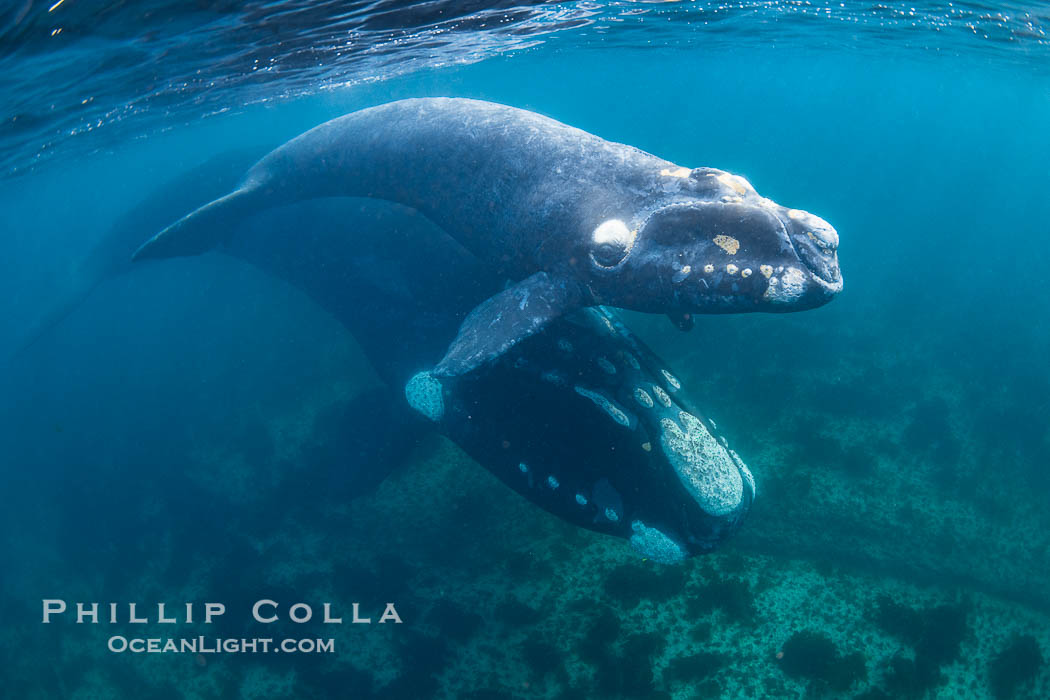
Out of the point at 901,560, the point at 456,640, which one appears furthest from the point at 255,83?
the point at 901,560

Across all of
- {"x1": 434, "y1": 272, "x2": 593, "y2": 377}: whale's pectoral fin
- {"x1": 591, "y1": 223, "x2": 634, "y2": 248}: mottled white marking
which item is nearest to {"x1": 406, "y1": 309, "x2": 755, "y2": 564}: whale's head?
{"x1": 434, "y1": 272, "x2": 593, "y2": 377}: whale's pectoral fin

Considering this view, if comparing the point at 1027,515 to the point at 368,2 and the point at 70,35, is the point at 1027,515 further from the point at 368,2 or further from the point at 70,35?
the point at 70,35

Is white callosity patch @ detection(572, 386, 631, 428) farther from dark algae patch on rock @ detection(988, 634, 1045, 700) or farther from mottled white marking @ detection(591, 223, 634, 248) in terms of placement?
dark algae patch on rock @ detection(988, 634, 1045, 700)

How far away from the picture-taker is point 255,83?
2173 centimetres

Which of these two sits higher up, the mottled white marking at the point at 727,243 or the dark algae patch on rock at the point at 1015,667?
the mottled white marking at the point at 727,243

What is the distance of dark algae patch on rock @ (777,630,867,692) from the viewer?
278 inches

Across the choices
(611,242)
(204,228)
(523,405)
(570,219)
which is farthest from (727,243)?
(204,228)

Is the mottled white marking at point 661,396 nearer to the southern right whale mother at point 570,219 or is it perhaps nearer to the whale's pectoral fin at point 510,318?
the southern right whale mother at point 570,219

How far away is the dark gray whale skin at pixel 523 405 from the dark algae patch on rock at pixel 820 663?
2675 millimetres

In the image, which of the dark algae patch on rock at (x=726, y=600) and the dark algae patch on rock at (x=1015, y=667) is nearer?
the dark algae patch on rock at (x=1015, y=667)

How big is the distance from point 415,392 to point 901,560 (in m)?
8.42

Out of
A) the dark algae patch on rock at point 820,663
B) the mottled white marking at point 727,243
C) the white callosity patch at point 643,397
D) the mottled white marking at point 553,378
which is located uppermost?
the mottled white marking at point 727,243

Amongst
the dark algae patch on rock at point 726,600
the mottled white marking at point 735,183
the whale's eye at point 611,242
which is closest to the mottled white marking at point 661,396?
the whale's eye at point 611,242

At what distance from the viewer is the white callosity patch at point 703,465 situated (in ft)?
20.1
